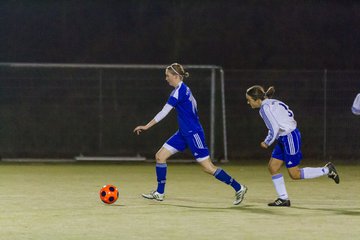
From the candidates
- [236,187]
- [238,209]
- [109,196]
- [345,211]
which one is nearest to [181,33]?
[236,187]

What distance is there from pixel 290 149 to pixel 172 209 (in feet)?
5.64

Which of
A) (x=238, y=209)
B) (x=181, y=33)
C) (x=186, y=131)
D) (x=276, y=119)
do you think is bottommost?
(x=238, y=209)

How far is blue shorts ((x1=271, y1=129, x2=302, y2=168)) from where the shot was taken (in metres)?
11.2

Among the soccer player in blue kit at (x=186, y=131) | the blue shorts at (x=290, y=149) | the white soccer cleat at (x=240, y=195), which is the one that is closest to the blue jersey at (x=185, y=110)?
the soccer player in blue kit at (x=186, y=131)

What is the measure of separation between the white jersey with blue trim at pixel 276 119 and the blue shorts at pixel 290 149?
0.08 metres

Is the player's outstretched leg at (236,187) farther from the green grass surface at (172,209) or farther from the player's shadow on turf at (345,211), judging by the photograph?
the player's shadow on turf at (345,211)

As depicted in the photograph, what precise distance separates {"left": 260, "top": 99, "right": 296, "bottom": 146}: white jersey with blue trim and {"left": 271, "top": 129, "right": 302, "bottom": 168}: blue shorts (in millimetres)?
84

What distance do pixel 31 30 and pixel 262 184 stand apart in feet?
32.8

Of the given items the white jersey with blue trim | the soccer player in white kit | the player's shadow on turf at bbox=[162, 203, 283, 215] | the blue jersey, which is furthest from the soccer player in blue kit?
the white jersey with blue trim

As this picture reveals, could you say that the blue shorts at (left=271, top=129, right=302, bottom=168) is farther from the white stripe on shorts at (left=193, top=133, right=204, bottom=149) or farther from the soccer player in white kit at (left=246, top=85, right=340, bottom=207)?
the white stripe on shorts at (left=193, top=133, right=204, bottom=149)

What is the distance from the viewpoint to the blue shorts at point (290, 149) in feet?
36.8

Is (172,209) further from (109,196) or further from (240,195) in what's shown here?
(240,195)

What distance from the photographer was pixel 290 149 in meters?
11.2

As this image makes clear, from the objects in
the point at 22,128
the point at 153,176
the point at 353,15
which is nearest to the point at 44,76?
the point at 22,128
